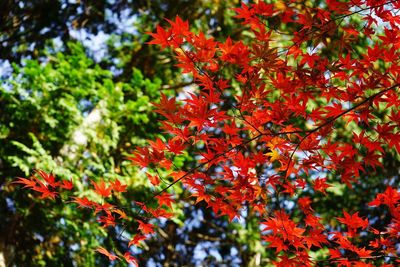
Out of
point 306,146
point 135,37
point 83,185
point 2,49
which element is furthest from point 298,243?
point 135,37

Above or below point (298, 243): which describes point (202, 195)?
above

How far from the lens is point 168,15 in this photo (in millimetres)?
6680

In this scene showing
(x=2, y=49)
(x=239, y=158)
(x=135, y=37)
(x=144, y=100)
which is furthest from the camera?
(x=135, y=37)

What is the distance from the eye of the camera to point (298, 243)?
2383 millimetres

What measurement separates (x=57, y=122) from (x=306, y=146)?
316 centimetres

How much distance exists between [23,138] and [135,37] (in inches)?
131

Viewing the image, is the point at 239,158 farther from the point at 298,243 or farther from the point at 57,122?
the point at 57,122

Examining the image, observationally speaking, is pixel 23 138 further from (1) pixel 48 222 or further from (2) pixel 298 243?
(2) pixel 298 243

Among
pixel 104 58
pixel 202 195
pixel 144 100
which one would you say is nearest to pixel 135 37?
pixel 104 58

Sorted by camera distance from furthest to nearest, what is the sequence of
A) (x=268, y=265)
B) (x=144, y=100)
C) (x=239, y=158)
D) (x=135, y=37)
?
1. (x=135, y=37)
2. (x=268, y=265)
3. (x=144, y=100)
4. (x=239, y=158)

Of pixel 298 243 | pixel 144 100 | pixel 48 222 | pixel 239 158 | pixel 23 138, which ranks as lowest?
pixel 298 243

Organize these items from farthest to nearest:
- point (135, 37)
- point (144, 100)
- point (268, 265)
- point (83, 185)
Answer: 1. point (135, 37)
2. point (268, 265)
3. point (144, 100)
4. point (83, 185)

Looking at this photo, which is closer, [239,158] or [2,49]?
[239,158]

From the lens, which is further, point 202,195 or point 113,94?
point 113,94
